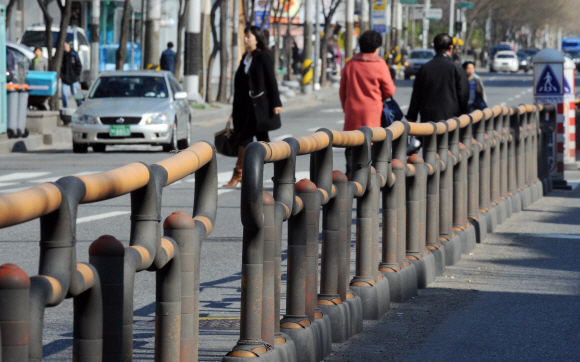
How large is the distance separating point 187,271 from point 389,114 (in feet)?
25.2

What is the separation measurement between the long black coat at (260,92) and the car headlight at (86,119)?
6819 mm

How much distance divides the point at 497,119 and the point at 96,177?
8.50 m

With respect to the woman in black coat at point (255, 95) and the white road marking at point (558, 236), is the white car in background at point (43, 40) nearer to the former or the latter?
the woman in black coat at point (255, 95)

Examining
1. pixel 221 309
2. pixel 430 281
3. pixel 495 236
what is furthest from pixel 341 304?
pixel 495 236

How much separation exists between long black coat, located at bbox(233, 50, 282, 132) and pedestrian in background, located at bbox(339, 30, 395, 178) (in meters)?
1.77

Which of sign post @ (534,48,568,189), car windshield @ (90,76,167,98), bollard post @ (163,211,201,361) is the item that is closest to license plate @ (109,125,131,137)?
car windshield @ (90,76,167,98)

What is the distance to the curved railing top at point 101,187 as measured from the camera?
2.31 m

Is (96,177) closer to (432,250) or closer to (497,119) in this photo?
(432,250)

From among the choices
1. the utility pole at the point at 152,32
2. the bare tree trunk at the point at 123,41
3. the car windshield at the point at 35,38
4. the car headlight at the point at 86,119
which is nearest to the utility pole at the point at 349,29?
the car windshield at the point at 35,38

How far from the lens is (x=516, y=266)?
835 centimetres

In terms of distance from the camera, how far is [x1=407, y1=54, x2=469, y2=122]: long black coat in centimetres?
1124

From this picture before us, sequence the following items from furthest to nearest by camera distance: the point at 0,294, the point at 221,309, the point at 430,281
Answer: the point at 430,281 < the point at 221,309 < the point at 0,294

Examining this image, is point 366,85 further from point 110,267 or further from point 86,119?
point 86,119

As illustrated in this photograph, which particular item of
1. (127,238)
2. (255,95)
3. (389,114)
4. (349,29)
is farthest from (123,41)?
(349,29)
